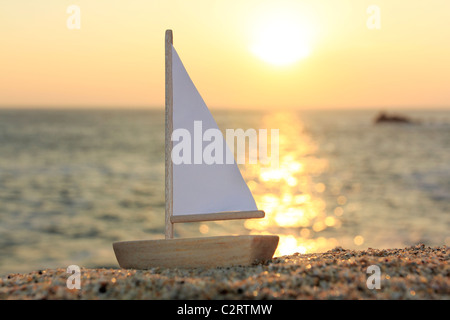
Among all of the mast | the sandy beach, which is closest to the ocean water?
the mast

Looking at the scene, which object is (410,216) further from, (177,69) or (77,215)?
(177,69)

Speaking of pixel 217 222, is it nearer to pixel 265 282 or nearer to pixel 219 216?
pixel 219 216

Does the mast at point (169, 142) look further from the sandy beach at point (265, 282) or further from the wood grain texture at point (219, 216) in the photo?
the sandy beach at point (265, 282)

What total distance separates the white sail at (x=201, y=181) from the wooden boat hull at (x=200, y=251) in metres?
0.60

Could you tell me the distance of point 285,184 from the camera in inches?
1371

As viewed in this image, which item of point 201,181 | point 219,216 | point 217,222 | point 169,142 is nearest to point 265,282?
point 219,216

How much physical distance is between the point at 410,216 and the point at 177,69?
1866cm

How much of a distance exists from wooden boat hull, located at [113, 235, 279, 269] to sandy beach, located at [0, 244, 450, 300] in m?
0.16

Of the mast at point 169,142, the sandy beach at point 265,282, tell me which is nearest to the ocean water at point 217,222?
the mast at point 169,142

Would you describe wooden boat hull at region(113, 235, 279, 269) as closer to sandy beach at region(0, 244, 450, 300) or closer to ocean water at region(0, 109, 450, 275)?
sandy beach at region(0, 244, 450, 300)

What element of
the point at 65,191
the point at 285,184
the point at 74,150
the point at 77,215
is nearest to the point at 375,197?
the point at 285,184

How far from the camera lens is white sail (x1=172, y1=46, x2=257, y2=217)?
6211 millimetres

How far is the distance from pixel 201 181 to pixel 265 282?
1945mm

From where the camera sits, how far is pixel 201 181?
6242 millimetres
